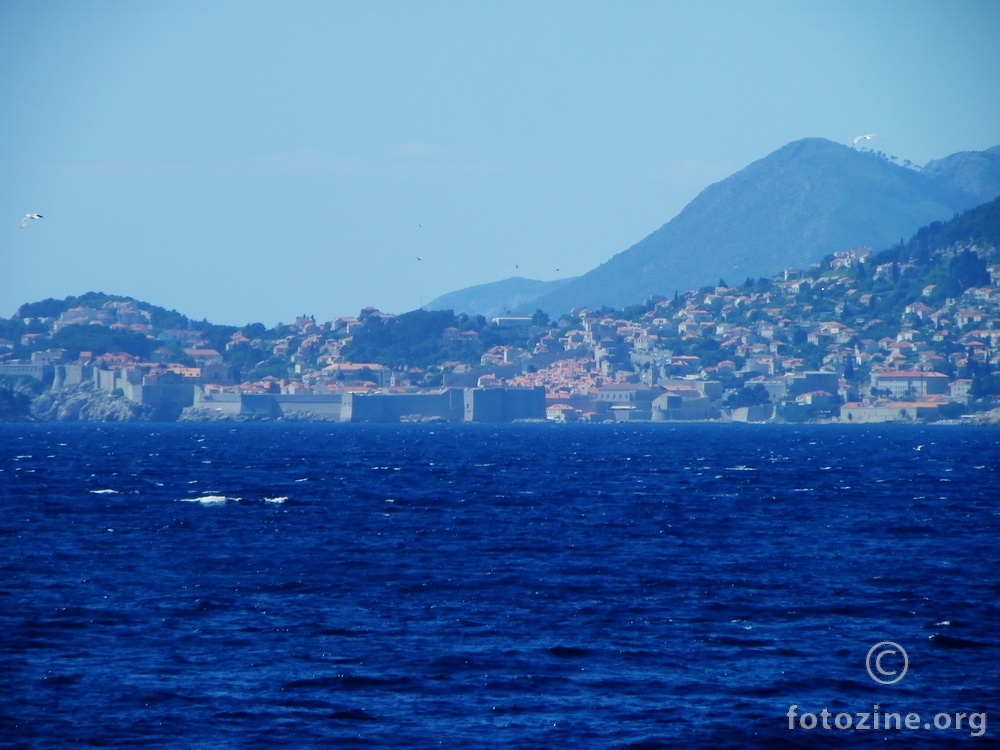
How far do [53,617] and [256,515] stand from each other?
22.4m

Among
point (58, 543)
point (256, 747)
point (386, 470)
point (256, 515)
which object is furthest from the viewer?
point (386, 470)

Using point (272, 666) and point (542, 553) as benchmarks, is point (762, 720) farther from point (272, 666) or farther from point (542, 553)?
point (542, 553)

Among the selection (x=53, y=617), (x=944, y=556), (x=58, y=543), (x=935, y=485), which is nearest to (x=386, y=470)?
(x=935, y=485)

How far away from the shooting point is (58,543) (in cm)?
4119

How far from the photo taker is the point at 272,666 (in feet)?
78.5

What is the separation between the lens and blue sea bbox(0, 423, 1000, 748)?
20.9m

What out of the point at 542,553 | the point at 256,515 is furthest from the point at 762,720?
the point at 256,515

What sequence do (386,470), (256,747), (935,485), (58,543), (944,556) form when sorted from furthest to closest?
(386,470)
(935,485)
(58,543)
(944,556)
(256,747)

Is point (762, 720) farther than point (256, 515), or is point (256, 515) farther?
Result: point (256, 515)

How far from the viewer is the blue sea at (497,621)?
2094 cm

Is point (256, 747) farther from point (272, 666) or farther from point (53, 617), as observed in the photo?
point (53, 617)

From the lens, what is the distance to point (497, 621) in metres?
28.1

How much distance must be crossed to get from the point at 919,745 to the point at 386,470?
6265cm

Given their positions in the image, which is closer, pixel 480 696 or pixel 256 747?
pixel 256 747
